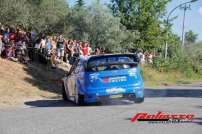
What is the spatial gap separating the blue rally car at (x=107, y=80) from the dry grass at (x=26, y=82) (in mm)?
2602

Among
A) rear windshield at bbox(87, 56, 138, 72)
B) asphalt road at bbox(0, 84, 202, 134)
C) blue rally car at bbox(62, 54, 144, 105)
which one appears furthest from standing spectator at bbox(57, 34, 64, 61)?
asphalt road at bbox(0, 84, 202, 134)

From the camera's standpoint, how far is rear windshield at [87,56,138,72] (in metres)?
20.4

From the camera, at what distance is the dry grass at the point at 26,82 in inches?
915

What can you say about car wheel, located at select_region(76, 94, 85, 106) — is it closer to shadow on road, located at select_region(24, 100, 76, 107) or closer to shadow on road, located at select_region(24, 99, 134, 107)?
shadow on road, located at select_region(24, 99, 134, 107)

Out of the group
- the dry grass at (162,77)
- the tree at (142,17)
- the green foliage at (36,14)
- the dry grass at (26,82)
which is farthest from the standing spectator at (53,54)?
the tree at (142,17)

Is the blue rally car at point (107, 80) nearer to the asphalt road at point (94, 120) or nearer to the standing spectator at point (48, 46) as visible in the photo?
the asphalt road at point (94, 120)

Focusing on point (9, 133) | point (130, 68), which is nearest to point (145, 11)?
point (130, 68)

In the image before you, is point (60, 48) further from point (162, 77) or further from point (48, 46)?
point (162, 77)

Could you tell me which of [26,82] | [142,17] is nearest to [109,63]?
[26,82]

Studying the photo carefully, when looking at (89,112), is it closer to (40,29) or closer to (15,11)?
(15,11)

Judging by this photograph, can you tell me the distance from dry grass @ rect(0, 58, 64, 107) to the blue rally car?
260 cm

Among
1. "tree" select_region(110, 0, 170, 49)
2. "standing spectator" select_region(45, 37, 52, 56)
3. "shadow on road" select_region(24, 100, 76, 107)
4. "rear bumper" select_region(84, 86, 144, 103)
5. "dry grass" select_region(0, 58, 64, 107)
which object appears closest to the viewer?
"rear bumper" select_region(84, 86, 144, 103)

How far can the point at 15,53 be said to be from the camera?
97.3 feet

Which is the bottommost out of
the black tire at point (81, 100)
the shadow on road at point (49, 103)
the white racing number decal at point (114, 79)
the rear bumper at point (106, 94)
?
the shadow on road at point (49, 103)
